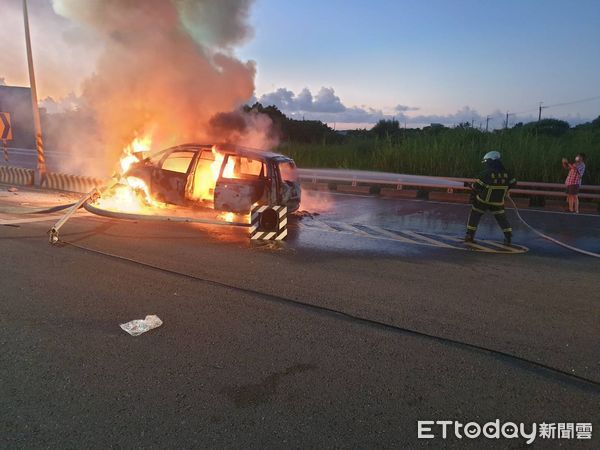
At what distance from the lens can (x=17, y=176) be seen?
49.6ft

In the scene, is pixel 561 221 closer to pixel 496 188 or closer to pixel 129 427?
pixel 496 188

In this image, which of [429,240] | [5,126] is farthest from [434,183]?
[5,126]

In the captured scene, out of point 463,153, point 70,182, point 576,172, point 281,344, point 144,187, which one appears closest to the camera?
point 281,344

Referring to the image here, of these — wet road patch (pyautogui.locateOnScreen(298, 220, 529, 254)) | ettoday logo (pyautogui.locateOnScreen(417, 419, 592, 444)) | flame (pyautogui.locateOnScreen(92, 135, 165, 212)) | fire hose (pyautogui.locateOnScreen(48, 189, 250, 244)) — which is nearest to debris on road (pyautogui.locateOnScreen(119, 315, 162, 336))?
ettoday logo (pyautogui.locateOnScreen(417, 419, 592, 444))

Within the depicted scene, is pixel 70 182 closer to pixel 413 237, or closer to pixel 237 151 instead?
pixel 237 151

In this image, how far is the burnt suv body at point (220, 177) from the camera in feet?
29.1

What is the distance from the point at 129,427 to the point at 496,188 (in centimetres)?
747

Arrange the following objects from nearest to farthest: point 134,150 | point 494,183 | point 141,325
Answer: point 141,325 < point 494,183 < point 134,150

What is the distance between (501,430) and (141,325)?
3172mm

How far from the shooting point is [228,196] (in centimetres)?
889

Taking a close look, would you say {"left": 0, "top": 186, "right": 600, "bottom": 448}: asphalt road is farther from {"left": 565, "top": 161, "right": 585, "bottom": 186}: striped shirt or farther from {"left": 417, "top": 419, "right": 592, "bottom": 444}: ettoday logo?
{"left": 565, "top": 161, "right": 585, "bottom": 186}: striped shirt

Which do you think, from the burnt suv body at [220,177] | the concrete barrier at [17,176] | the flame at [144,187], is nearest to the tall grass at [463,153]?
the burnt suv body at [220,177]

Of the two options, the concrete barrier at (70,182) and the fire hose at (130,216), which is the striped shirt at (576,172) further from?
the concrete barrier at (70,182)

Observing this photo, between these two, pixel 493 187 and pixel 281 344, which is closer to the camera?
pixel 281 344
